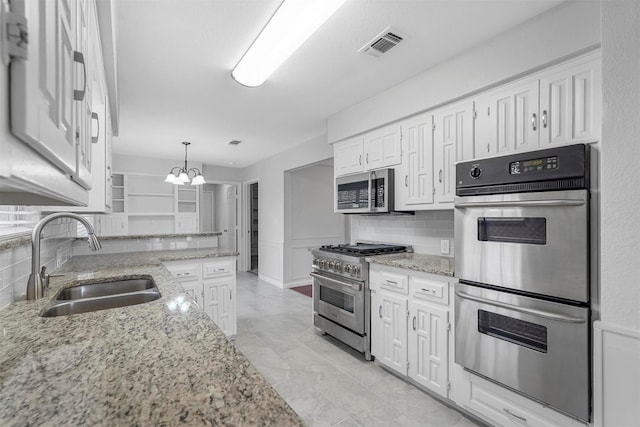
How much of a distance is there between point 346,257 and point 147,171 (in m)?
4.88

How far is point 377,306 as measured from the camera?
2.61 meters

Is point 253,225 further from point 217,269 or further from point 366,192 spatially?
point 366,192

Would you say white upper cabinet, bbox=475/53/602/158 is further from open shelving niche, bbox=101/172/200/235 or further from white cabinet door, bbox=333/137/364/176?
open shelving niche, bbox=101/172/200/235

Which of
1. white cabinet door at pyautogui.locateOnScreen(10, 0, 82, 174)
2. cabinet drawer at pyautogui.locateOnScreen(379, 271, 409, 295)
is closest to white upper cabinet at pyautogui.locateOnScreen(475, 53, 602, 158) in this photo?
cabinet drawer at pyautogui.locateOnScreen(379, 271, 409, 295)

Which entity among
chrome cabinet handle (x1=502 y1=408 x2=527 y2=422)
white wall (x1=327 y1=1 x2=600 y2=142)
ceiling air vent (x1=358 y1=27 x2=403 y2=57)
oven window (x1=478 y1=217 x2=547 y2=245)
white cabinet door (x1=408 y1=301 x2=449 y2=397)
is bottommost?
chrome cabinet handle (x1=502 y1=408 x2=527 y2=422)

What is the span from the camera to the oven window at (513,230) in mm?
1640

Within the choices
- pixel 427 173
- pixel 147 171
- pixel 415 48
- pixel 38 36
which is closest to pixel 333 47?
pixel 415 48

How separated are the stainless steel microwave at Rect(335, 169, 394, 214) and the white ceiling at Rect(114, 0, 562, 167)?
794mm

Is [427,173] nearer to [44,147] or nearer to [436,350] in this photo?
[436,350]

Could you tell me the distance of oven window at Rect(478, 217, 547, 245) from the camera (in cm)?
164

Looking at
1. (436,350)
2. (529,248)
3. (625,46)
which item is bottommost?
(436,350)

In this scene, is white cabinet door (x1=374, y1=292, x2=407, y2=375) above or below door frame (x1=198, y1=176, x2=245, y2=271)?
below

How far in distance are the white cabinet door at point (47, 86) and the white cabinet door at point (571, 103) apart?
2.21 metres

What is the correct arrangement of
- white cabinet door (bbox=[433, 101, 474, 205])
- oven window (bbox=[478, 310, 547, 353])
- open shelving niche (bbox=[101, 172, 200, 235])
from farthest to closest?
open shelving niche (bbox=[101, 172, 200, 235]) < white cabinet door (bbox=[433, 101, 474, 205]) < oven window (bbox=[478, 310, 547, 353])
